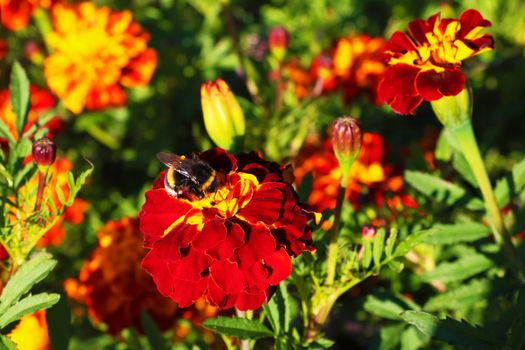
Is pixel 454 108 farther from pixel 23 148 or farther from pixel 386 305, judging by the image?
pixel 23 148

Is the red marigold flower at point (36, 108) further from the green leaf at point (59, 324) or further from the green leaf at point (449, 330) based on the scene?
the green leaf at point (449, 330)

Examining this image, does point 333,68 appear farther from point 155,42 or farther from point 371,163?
point 155,42

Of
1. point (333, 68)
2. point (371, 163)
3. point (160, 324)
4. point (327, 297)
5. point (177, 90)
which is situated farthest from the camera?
point (177, 90)

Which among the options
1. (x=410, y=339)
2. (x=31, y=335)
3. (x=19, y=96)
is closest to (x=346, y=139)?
(x=410, y=339)

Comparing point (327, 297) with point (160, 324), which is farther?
point (160, 324)

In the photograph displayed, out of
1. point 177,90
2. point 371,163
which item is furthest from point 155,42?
point 371,163

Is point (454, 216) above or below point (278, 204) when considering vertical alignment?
below
